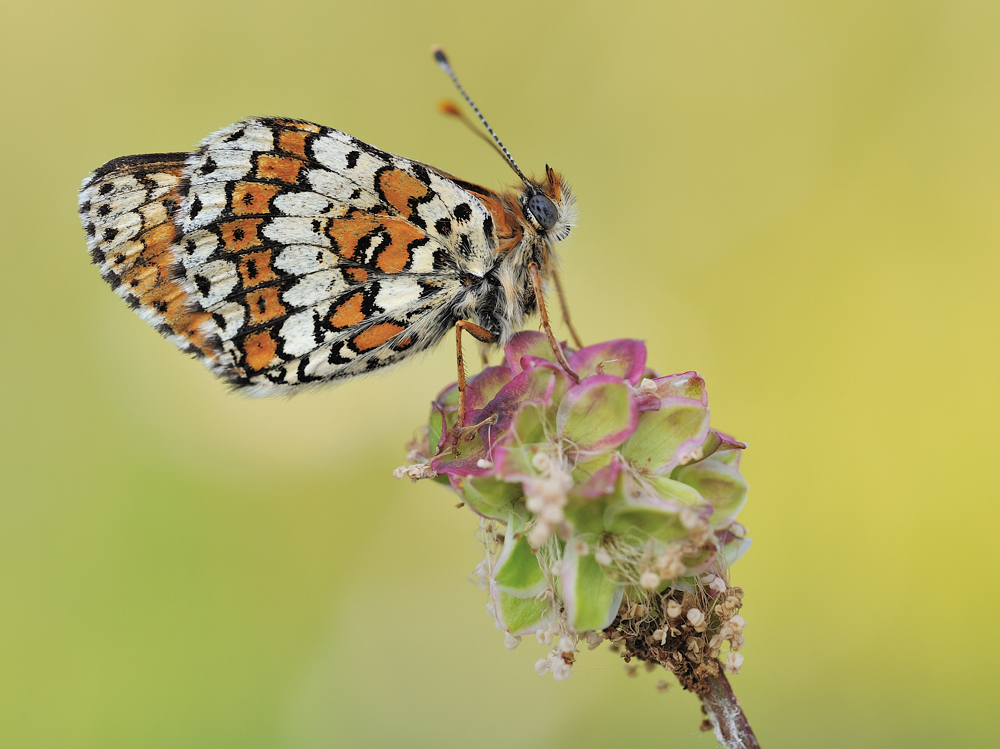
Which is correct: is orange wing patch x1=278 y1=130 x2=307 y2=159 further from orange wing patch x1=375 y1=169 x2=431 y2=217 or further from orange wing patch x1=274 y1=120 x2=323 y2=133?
orange wing patch x1=375 y1=169 x2=431 y2=217

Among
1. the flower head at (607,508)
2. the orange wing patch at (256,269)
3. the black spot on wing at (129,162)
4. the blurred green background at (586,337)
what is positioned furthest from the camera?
the blurred green background at (586,337)

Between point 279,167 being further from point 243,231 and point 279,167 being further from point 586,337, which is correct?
point 586,337

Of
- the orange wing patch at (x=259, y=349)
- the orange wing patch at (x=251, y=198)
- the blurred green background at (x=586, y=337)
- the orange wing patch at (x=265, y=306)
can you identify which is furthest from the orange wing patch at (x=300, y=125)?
the blurred green background at (x=586, y=337)

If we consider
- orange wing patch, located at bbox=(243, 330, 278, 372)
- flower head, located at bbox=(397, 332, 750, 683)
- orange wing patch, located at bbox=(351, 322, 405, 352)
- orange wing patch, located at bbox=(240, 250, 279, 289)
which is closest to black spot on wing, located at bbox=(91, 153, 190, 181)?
orange wing patch, located at bbox=(240, 250, 279, 289)

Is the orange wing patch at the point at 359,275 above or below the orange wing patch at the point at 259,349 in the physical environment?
above

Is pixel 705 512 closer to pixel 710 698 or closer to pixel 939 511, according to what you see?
pixel 710 698

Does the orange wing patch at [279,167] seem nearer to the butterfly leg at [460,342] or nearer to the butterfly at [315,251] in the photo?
the butterfly at [315,251]
